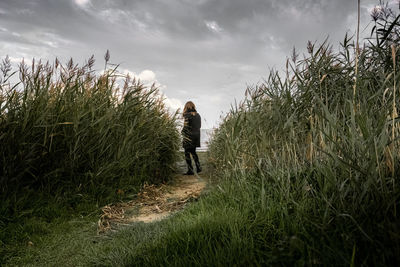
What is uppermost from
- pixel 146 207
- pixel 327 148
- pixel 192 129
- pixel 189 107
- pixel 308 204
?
pixel 189 107

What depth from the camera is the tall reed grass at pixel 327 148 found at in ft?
4.54

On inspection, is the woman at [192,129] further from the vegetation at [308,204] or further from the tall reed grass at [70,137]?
the vegetation at [308,204]

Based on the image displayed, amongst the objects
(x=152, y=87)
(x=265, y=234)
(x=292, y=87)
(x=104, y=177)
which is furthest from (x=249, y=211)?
(x=152, y=87)

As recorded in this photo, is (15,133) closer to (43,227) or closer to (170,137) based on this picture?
(43,227)

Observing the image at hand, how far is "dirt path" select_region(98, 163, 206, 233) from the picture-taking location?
3.32m

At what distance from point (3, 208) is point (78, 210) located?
2.94 ft

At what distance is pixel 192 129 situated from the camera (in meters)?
7.97

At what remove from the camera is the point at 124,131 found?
4543mm

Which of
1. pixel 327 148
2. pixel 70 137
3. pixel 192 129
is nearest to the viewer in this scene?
pixel 327 148

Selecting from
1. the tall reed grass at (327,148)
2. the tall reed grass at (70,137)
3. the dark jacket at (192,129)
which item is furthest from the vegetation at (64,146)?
the dark jacket at (192,129)

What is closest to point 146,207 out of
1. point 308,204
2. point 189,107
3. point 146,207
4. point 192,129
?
point 146,207

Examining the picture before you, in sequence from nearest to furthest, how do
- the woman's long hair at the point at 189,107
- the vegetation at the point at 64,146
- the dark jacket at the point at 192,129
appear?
the vegetation at the point at 64,146
the dark jacket at the point at 192,129
the woman's long hair at the point at 189,107

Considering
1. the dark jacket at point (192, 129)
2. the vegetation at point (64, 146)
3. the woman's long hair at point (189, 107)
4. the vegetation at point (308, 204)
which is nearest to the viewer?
the vegetation at point (308, 204)

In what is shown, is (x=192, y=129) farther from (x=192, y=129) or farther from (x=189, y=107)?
(x=189, y=107)
